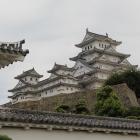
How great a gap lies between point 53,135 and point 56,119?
50 cm

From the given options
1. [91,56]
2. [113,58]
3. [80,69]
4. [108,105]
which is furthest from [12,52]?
[113,58]

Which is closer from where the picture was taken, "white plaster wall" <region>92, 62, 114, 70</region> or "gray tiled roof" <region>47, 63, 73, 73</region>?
"gray tiled roof" <region>47, 63, 73, 73</region>

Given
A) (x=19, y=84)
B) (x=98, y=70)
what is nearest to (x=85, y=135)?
(x=98, y=70)

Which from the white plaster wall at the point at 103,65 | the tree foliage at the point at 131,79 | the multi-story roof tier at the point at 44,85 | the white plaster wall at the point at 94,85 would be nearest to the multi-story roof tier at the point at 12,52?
the tree foliage at the point at 131,79

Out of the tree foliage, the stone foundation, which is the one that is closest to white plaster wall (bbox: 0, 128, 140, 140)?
the stone foundation

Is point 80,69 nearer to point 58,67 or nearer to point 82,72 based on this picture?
point 82,72

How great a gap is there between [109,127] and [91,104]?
20.2 metres

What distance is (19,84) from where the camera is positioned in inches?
2365

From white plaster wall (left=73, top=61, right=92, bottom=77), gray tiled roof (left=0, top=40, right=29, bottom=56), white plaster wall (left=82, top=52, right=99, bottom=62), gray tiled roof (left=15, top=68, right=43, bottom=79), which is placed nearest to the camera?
gray tiled roof (left=0, top=40, right=29, bottom=56)

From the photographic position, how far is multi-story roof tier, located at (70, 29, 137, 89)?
51844 millimetres

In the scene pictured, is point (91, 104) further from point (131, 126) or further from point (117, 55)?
point (117, 55)

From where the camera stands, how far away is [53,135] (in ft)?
29.0

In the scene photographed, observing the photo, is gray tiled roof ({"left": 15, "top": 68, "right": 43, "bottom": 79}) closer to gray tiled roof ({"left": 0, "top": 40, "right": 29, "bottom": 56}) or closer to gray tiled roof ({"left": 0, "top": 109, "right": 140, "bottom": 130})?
gray tiled roof ({"left": 0, "top": 109, "right": 140, "bottom": 130})

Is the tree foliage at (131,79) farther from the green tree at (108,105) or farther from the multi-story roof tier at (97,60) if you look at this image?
the green tree at (108,105)
